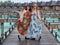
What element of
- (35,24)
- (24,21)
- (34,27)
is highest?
(24,21)

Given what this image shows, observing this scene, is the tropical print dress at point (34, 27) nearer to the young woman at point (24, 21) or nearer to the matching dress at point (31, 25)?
the matching dress at point (31, 25)

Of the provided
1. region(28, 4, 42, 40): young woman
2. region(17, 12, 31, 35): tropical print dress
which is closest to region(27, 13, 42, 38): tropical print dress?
region(28, 4, 42, 40): young woman

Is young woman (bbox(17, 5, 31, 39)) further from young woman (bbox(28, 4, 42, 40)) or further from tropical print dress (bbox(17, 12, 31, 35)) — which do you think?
young woman (bbox(28, 4, 42, 40))

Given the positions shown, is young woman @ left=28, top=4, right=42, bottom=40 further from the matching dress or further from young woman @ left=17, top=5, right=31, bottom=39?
young woman @ left=17, top=5, right=31, bottom=39

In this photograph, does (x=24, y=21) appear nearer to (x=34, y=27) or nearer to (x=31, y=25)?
(x=31, y=25)

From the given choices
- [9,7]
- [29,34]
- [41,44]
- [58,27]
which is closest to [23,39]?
[29,34]

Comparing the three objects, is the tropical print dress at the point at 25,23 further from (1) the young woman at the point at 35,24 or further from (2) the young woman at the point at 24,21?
(1) the young woman at the point at 35,24

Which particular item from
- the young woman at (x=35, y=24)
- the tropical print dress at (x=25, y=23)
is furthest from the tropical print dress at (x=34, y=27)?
the tropical print dress at (x=25, y=23)

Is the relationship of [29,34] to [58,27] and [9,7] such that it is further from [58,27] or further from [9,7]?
[9,7]

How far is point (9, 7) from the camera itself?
7369 cm

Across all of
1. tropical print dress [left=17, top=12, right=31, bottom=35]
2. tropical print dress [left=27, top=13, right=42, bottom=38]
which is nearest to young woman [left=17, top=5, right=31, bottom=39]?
tropical print dress [left=17, top=12, right=31, bottom=35]

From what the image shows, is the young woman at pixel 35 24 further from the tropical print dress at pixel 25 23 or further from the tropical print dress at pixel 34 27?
the tropical print dress at pixel 25 23

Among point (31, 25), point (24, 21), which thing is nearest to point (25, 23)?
point (24, 21)

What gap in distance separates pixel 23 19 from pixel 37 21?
61 centimetres
